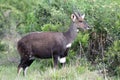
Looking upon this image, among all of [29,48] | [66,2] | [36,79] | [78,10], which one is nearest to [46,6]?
[66,2]

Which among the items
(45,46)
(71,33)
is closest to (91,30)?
(71,33)

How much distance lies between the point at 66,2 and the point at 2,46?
196 inches

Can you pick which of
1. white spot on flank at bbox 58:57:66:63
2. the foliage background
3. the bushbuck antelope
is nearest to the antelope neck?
the bushbuck antelope

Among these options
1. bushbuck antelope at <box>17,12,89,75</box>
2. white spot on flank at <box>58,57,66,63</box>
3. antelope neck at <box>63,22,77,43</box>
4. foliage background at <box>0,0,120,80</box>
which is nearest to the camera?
bushbuck antelope at <box>17,12,89,75</box>

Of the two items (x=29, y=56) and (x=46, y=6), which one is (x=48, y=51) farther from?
(x=46, y=6)

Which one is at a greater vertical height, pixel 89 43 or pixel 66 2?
pixel 66 2

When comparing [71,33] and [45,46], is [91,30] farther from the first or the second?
[45,46]

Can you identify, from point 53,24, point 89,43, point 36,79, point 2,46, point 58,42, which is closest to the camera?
point 36,79

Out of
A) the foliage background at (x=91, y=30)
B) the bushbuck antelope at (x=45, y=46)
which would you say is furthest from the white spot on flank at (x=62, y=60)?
the foliage background at (x=91, y=30)

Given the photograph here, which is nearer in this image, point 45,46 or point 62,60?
point 45,46

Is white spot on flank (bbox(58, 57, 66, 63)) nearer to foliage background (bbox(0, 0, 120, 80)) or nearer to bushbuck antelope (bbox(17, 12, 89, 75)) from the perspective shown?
bushbuck antelope (bbox(17, 12, 89, 75))

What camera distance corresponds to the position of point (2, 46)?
20.1m

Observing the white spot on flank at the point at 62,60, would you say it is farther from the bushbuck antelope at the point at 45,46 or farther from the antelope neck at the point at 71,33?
the antelope neck at the point at 71,33

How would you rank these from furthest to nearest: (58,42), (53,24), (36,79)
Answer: (53,24) → (58,42) → (36,79)
